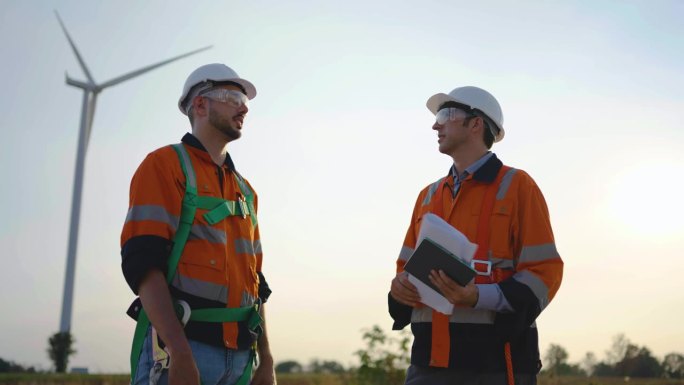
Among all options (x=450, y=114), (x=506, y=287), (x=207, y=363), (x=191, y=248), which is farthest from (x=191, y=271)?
(x=450, y=114)

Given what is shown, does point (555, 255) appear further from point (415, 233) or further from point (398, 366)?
point (398, 366)

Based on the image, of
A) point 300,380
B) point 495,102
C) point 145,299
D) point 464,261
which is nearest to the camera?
point 145,299

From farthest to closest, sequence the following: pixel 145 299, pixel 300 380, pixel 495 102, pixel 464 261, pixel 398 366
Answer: pixel 300 380 → pixel 398 366 → pixel 495 102 → pixel 464 261 → pixel 145 299

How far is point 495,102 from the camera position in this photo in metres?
6.73

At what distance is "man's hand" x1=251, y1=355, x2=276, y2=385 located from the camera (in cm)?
609

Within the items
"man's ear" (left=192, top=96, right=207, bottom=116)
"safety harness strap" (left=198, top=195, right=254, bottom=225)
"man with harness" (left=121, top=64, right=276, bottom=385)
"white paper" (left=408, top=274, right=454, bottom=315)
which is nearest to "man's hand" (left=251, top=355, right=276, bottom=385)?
"man with harness" (left=121, top=64, right=276, bottom=385)

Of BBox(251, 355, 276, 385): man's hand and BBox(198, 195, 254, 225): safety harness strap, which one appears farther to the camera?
BBox(251, 355, 276, 385): man's hand

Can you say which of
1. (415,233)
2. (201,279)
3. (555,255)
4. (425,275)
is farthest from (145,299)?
(555,255)

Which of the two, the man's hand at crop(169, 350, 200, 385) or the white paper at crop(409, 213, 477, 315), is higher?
the white paper at crop(409, 213, 477, 315)

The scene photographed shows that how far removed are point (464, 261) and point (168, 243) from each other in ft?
5.95

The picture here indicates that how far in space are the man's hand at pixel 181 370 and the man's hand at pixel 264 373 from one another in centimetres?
87

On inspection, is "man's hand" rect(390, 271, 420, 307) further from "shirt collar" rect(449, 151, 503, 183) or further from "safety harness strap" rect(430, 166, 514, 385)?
"shirt collar" rect(449, 151, 503, 183)

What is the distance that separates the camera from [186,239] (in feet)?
18.5

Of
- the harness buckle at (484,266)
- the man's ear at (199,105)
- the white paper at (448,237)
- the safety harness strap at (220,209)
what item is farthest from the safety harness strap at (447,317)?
the man's ear at (199,105)
